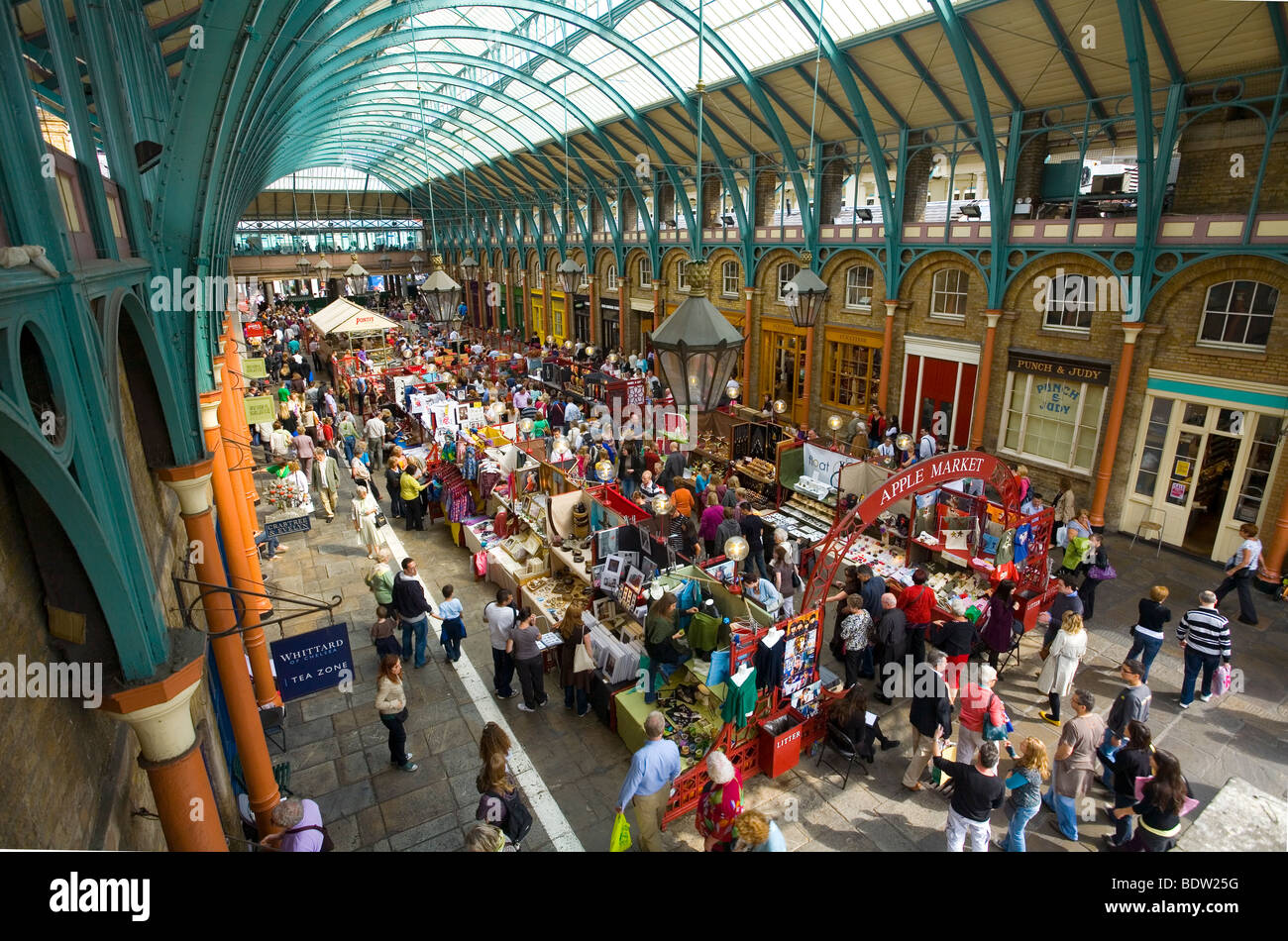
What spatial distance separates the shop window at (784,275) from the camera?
834 inches

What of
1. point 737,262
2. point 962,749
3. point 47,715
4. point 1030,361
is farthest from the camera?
point 737,262

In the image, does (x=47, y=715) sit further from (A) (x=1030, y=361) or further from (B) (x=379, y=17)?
(A) (x=1030, y=361)

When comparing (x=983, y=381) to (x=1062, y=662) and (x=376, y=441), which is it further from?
(x=376, y=441)

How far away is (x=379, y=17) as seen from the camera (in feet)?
45.1

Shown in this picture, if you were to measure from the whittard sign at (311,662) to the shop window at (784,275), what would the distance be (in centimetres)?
1756

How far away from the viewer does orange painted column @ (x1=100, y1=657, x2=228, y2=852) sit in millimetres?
3533

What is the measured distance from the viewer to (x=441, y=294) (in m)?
16.8

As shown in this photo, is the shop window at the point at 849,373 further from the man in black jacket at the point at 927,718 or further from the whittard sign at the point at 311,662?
the whittard sign at the point at 311,662

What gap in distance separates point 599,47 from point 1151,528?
18.7m

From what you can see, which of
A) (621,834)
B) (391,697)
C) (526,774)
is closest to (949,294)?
(526,774)

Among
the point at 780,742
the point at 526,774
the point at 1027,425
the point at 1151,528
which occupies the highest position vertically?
the point at 1027,425

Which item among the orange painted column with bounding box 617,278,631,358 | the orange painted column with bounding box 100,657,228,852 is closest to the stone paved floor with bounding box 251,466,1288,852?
the orange painted column with bounding box 100,657,228,852
